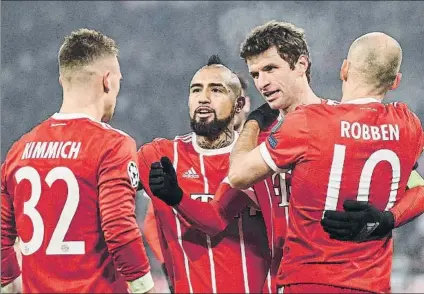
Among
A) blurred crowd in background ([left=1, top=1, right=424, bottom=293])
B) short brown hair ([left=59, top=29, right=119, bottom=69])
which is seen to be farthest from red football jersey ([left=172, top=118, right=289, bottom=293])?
blurred crowd in background ([left=1, top=1, right=424, bottom=293])

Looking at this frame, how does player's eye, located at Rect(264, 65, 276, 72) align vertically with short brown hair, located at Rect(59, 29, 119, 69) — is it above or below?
below

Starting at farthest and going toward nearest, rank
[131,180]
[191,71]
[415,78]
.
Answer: [191,71], [415,78], [131,180]

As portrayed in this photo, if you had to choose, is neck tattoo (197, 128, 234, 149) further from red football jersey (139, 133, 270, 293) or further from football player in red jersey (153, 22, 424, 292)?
football player in red jersey (153, 22, 424, 292)

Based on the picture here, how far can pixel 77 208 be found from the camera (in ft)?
6.27

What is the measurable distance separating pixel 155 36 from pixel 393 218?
6.61ft

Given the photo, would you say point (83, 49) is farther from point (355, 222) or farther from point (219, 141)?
point (355, 222)

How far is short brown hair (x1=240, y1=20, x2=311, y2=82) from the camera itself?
89.2 inches

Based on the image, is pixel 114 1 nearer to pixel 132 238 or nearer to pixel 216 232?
pixel 216 232

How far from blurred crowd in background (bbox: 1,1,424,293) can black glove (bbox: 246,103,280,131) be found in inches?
24.4

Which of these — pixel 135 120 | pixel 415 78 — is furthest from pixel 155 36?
Result: pixel 415 78

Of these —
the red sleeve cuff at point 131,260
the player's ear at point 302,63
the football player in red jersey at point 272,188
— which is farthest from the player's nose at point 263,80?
the red sleeve cuff at point 131,260

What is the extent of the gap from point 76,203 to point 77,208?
0.05 ft

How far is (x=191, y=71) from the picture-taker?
3.26 metres

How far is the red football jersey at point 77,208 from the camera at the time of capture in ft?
6.22
